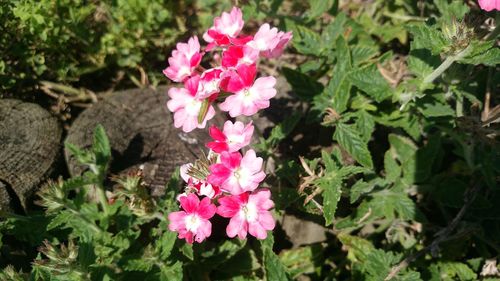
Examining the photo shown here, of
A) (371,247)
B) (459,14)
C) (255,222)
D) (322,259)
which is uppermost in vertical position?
(459,14)

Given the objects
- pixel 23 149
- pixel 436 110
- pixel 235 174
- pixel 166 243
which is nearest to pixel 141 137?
pixel 23 149

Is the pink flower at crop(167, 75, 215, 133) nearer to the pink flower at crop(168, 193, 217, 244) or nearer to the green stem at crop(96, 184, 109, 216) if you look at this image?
the pink flower at crop(168, 193, 217, 244)

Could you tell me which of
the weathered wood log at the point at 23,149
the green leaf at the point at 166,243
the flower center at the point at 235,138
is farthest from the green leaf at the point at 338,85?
the weathered wood log at the point at 23,149

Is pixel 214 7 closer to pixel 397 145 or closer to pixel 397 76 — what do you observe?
pixel 397 76

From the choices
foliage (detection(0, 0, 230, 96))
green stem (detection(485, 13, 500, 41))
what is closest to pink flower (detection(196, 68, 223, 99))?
green stem (detection(485, 13, 500, 41))

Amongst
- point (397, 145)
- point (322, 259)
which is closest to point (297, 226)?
point (322, 259)

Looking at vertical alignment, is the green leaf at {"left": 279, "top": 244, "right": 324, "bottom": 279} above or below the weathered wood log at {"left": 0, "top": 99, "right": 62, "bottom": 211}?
below

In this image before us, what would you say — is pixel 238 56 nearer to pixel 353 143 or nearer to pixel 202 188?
pixel 202 188
